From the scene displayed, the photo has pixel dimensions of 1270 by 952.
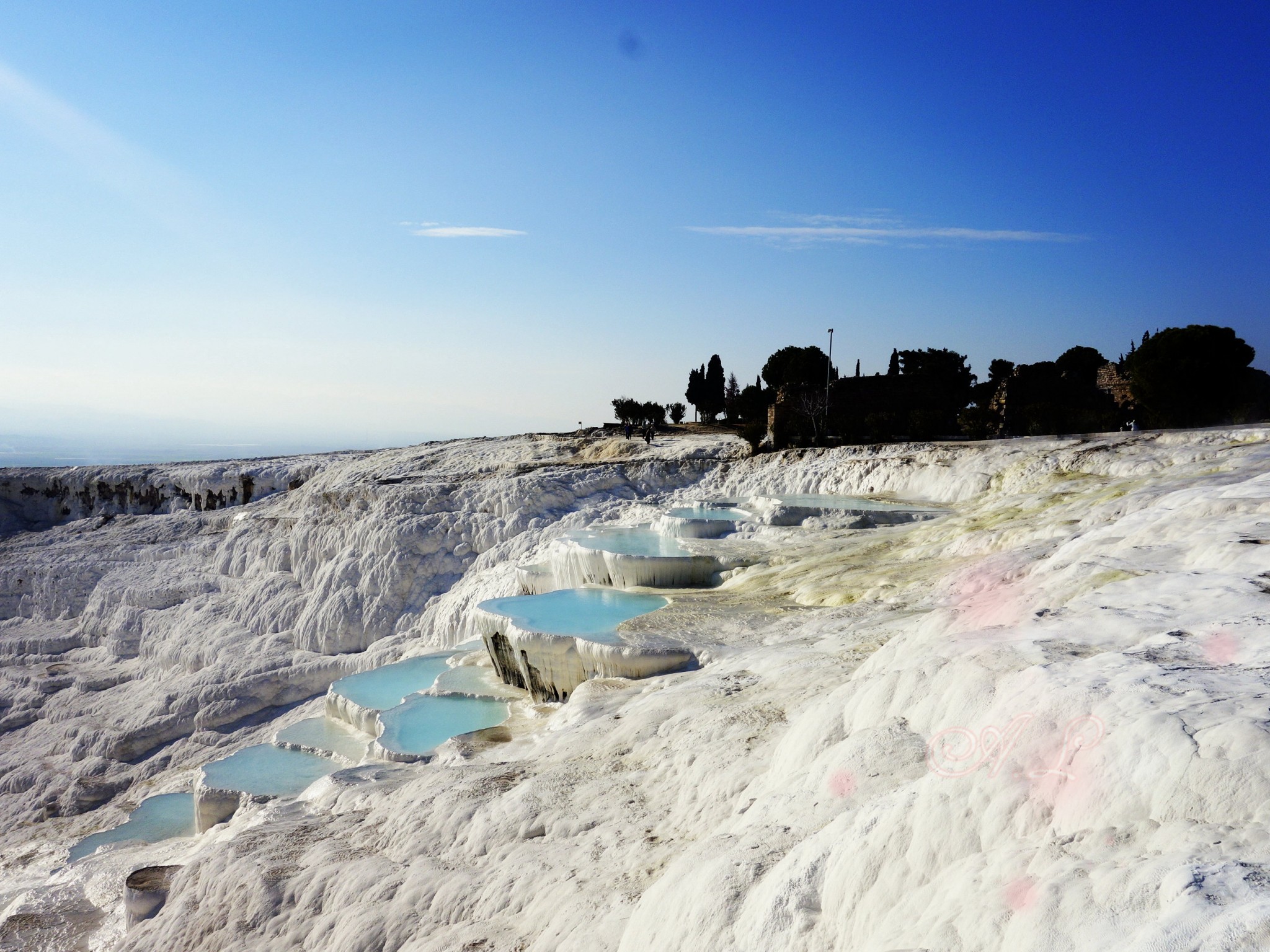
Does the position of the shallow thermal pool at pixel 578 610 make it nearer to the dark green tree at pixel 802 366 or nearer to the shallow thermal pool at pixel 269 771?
the shallow thermal pool at pixel 269 771

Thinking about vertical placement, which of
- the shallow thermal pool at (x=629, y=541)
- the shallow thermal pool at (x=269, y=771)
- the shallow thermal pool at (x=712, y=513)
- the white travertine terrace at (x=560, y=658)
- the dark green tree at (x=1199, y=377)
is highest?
the dark green tree at (x=1199, y=377)

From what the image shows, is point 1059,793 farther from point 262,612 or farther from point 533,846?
point 262,612

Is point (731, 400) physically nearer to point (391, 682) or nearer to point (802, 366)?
point (802, 366)

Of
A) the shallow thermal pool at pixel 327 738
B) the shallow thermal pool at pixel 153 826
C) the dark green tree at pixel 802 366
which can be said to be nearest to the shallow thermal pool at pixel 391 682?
the shallow thermal pool at pixel 327 738

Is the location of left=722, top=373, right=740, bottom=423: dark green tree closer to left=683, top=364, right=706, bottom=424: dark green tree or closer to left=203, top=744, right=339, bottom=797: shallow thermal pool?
left=683, top=364, right=706, bottom=424: dark green tree

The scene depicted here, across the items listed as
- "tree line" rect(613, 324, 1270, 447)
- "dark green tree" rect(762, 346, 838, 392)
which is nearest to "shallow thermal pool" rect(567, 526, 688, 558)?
"tree line" rect(613, 324, 1270, 447)

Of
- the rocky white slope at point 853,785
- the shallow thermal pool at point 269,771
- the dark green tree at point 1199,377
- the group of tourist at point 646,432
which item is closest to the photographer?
the rocky white slope at point 853,785
